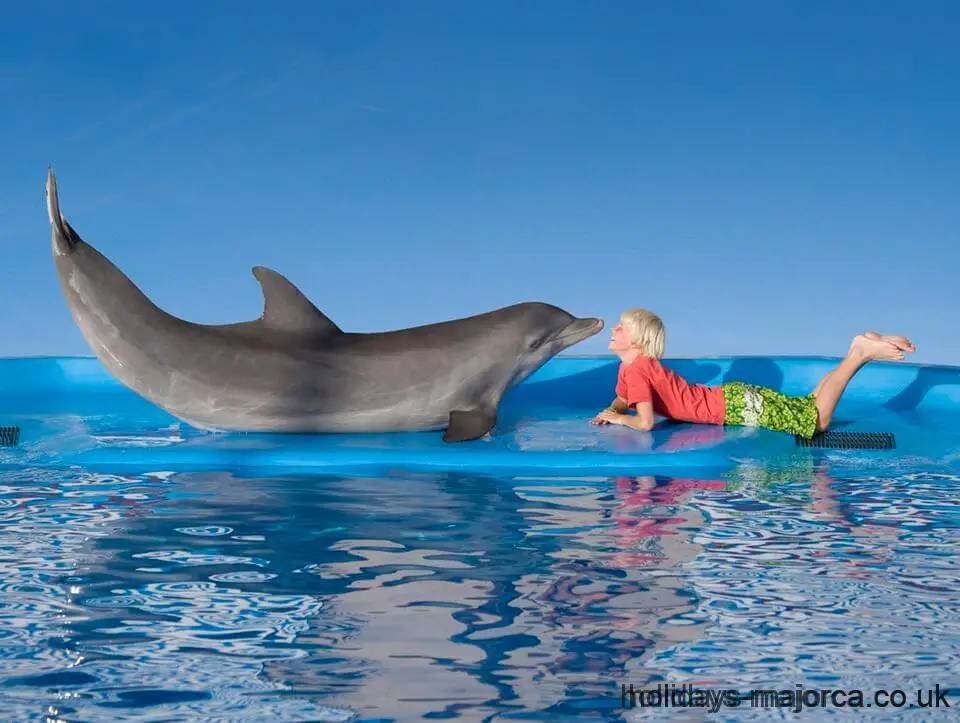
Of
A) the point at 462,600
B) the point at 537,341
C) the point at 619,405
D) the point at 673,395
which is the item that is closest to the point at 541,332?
the point at 537,341

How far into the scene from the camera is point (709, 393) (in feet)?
28.5

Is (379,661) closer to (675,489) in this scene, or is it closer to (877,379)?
(675,489)

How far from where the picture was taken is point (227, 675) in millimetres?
3137

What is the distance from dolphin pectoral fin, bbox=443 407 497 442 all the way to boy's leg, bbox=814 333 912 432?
2375 millimetres

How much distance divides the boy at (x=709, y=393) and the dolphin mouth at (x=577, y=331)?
0.65 metres

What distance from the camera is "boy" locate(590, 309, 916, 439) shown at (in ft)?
26.7

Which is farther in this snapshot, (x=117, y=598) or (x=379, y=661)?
(x=117, y=598)

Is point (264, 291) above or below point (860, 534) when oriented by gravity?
above

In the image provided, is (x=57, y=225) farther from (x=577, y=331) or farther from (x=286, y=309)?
(x=577, y=331)

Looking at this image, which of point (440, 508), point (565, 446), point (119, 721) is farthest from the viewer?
point (565, 446)

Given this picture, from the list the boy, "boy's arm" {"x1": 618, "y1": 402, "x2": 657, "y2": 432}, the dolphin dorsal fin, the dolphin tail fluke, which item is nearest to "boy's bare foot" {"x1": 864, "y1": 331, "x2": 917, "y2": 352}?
the boy

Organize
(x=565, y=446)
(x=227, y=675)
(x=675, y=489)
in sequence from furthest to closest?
(x=565, y=446) → (x=675, y=489) → (x=227, y=675)

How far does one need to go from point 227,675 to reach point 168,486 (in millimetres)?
3511

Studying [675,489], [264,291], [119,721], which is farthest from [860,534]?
[264,291]
